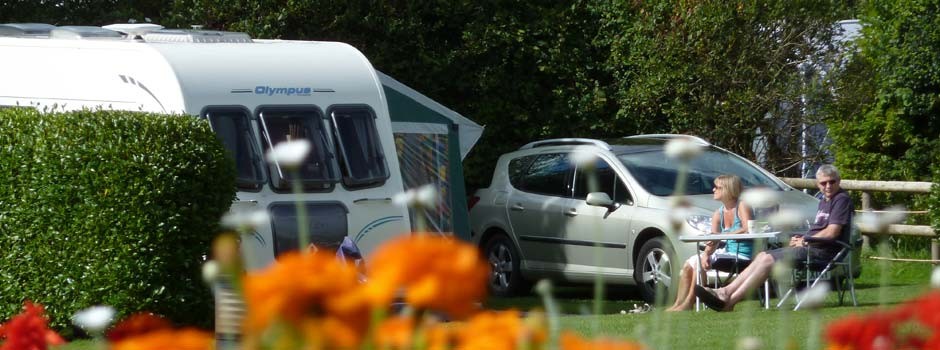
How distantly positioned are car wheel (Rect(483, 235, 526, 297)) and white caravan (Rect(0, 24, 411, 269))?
113 inches

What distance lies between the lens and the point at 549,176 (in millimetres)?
14719

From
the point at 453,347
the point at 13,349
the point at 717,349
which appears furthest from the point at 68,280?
the point at 453,347

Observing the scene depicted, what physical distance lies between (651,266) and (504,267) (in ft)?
7.51

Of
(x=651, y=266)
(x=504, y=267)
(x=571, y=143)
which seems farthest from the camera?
(x=504, y=267)

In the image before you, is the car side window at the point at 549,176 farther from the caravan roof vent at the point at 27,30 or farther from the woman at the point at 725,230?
the caravan roof vent at the point at 27,30

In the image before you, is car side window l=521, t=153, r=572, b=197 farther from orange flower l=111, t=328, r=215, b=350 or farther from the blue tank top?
orange flower l=111, t=328, r=215, b=350

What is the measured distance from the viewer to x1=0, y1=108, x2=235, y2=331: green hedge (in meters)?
9.48

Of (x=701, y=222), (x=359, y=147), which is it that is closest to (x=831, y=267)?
(x=701, y=222)

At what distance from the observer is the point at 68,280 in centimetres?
965

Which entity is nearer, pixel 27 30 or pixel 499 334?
pixel 499 334

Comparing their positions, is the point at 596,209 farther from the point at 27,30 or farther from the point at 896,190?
the point at 27,30

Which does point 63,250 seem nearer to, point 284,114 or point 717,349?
point 284,114

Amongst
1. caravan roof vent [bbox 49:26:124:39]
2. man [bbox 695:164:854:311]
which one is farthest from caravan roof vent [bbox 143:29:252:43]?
man [bbox 695:164:854:311]

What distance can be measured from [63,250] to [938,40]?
11.3 metres
